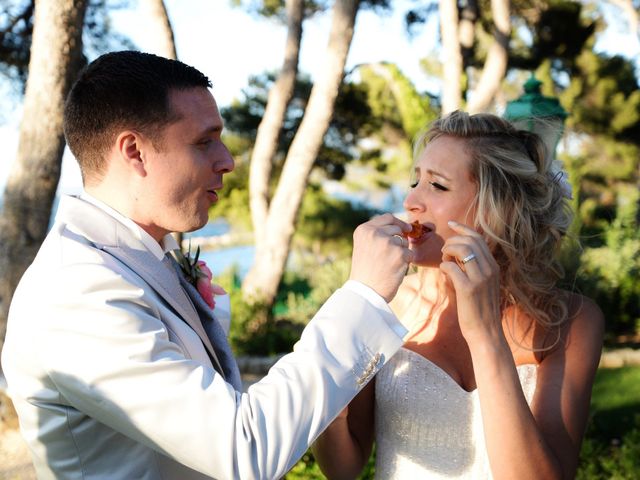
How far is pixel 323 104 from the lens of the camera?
9055mm

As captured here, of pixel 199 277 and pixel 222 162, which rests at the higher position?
pixel 222 162

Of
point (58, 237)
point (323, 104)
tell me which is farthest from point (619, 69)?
point (58, 237)

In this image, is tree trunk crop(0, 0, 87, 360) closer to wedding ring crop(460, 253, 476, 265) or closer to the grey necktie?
the grey necktie

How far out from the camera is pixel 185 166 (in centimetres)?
194

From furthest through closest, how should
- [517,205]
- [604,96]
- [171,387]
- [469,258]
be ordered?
[604,96]
[517,205]
[469,258]
[171,387]

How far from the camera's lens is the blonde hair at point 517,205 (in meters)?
2.53

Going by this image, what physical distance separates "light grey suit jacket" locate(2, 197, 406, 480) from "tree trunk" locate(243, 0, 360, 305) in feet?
24.3

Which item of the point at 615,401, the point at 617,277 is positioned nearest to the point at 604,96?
the point at 617,277

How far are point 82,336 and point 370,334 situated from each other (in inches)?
27.6

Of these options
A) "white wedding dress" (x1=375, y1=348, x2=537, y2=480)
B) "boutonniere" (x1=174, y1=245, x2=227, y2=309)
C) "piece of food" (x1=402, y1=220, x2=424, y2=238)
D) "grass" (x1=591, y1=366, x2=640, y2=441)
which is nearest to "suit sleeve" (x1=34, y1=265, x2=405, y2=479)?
"boutonniere" (x1=174, y1=245, x2=227, y2=309)

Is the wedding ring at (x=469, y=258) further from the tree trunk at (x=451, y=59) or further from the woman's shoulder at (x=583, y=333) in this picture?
the tree trunk at (x=451, y=59)

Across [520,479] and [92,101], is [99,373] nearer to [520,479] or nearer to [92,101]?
[92,101]

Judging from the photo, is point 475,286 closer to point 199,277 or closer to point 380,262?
point 380,262

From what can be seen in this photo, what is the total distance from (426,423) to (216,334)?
2.94 ft
